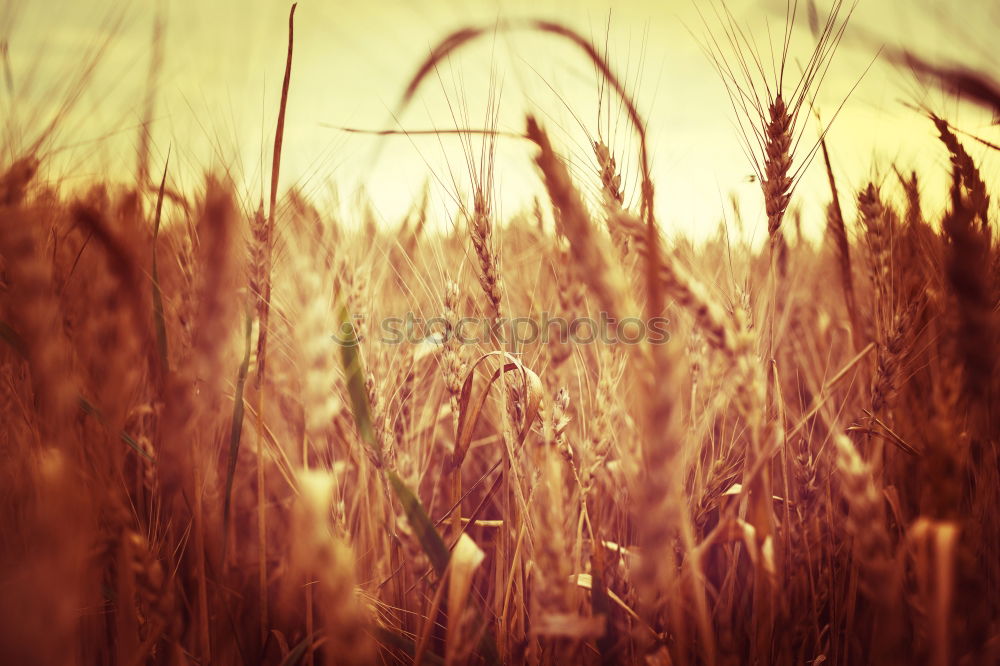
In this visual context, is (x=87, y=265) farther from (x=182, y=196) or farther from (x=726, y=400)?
(x=726, y=400)

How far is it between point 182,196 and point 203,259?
41 cm

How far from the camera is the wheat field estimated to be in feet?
1.94

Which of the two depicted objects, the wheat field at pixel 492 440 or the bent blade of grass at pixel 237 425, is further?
the bent blade of grass at pixel 237 425

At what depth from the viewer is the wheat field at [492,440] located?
592mm

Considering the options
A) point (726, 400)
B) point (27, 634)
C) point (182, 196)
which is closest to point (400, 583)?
point (27, 634)
